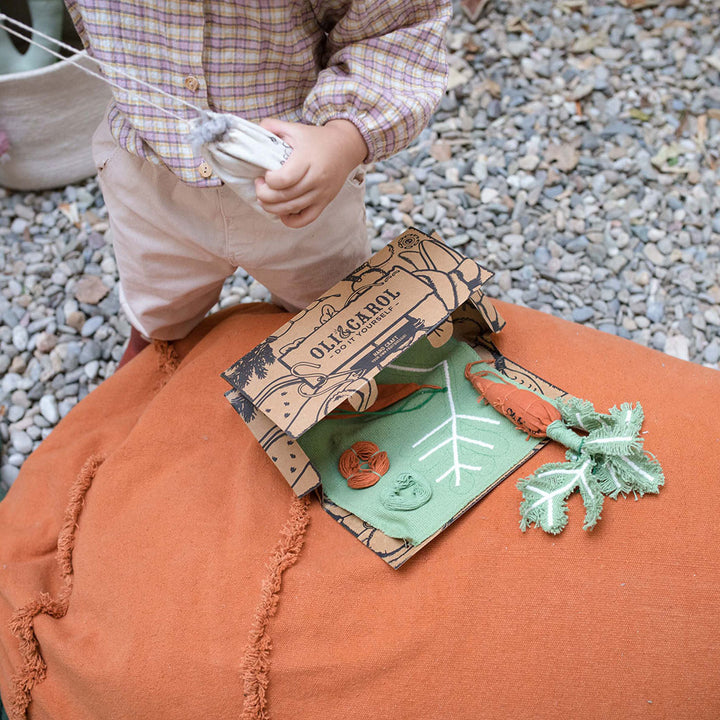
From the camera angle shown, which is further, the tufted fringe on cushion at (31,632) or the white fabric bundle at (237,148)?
the tufted fringe on cushion at (31,632)

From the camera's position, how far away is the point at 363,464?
3.13ft

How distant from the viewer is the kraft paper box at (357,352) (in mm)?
881

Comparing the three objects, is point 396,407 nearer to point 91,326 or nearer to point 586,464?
point 586,464

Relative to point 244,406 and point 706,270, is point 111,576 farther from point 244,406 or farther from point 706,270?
point 706,270

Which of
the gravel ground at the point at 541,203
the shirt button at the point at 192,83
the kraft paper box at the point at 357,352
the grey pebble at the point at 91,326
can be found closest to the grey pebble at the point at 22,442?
the gravel ground at the point at 541,203

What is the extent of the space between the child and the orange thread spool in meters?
0.30

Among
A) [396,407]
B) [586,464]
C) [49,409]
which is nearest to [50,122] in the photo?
[49,409]

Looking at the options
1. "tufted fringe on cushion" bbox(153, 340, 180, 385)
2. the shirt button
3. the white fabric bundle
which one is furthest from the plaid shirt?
"tufted fringe on cushion" bbox(153, 340, 180, 385)

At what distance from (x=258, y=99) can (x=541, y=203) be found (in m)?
0.91

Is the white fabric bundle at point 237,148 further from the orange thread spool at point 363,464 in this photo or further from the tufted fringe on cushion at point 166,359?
the tufted fringe on cushion at point 166,359

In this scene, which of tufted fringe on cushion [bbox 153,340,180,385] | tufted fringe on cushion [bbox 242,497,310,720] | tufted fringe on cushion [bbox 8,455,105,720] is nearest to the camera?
tufted fringe on cushion [bbox 242,497,310,720]

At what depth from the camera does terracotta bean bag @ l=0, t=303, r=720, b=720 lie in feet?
2.65

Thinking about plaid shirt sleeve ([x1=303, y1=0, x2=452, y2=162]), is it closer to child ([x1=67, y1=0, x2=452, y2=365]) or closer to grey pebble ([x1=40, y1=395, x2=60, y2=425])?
child ([x1=67, y1=0, x2=452, y2=365])

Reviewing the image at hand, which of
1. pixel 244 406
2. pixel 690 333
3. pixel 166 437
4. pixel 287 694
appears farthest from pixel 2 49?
pixel 690 333
